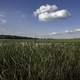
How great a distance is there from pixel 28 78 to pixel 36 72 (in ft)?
0.73

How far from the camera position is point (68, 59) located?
463 cm

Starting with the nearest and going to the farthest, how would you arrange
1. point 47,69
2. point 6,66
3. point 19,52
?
1. point 47,69
2. point 6,66
3. point 19,52

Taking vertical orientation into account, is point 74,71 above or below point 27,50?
below

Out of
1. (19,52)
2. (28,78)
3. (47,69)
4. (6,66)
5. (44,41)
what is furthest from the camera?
(44,41)

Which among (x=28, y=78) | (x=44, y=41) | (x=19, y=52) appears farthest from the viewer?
(x=44, y=41)

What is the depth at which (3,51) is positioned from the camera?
5000 mm

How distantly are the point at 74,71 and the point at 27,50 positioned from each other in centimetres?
135

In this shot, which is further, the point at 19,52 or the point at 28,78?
the point at 19,52

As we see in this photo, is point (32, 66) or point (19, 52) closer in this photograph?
point (32, 66)

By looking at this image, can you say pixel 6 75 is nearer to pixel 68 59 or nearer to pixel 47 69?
pixel 47 69

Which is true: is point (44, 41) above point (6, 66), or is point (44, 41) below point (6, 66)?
above

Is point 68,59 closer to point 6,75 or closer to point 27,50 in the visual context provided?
point 27,50

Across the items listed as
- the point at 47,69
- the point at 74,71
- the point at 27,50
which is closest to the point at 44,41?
the point at 27,50

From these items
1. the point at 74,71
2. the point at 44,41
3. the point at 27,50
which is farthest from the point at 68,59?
the point at 44,41
